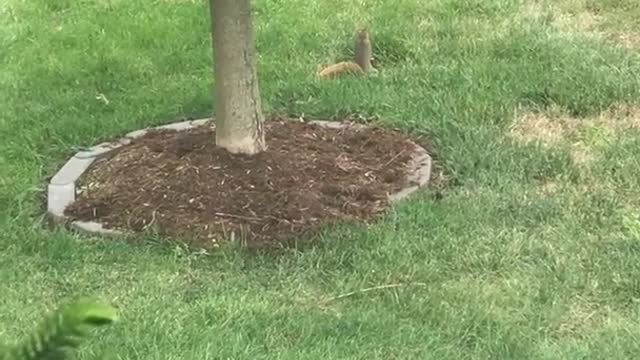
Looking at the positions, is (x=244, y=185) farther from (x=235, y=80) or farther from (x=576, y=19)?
(x=576, y=19)

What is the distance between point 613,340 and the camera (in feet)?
12.6

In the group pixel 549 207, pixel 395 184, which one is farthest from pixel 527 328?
pixel 395 184

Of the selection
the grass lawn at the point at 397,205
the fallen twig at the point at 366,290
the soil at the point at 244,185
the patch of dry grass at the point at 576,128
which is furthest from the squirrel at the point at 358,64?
the fallen twig at the point at 366,290

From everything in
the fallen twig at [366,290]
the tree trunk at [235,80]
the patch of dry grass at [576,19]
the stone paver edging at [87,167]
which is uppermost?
the tree trunk at [235,80]

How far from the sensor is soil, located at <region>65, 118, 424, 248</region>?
15.4 ft

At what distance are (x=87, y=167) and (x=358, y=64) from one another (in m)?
1.92

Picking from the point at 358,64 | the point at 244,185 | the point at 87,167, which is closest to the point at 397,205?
the point at 244,185

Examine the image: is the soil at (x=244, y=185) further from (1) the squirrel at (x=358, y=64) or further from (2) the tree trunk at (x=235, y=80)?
(1) the squirrel at (x=358, y=64)

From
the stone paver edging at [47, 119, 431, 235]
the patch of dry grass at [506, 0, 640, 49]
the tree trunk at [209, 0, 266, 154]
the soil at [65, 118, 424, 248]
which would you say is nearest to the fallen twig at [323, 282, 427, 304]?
the soil at [65, 118, 424, 248]

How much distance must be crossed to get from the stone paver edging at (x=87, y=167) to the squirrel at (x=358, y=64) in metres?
0.73

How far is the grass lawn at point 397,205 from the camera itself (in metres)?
3.93

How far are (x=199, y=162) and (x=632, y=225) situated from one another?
76.1 inches

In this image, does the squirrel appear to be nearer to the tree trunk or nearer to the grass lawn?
the grass lawn

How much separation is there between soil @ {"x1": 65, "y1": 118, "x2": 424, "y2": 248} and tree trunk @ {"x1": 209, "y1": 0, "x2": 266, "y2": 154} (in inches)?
3.2
